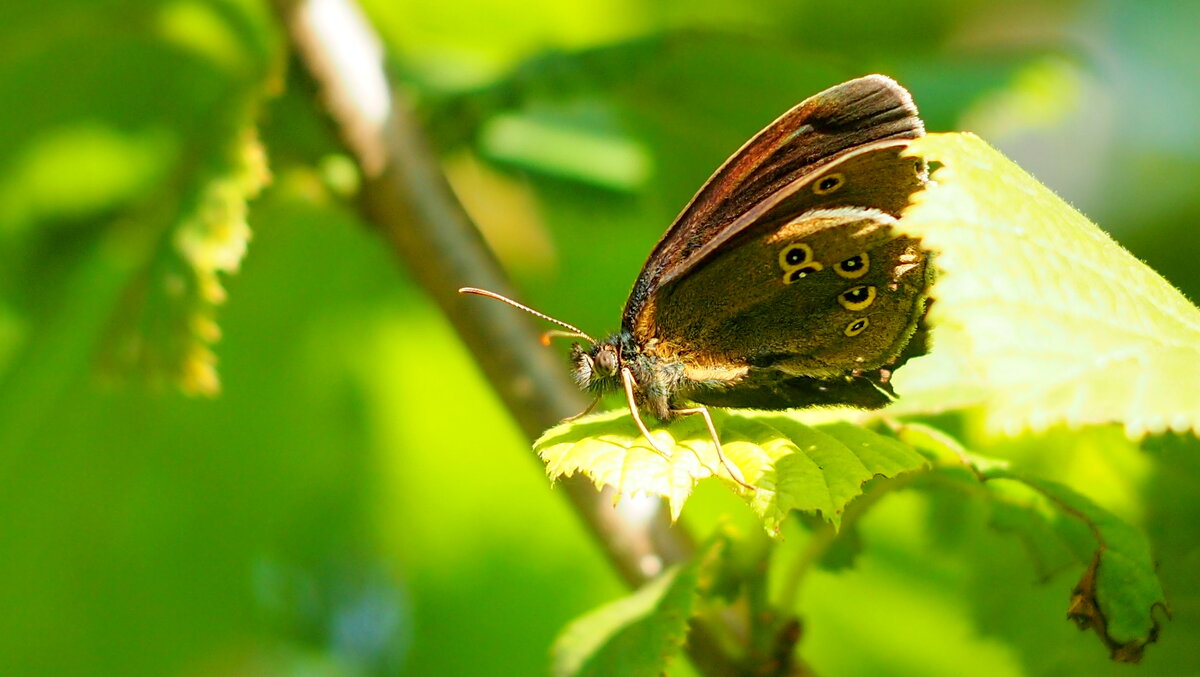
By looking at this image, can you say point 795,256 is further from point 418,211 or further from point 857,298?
point 418,211

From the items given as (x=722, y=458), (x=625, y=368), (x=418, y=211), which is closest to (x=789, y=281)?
(x=625, y=368)

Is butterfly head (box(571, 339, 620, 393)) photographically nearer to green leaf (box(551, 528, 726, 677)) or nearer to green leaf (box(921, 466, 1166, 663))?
green leaf (box(551, 528, 726, 677))

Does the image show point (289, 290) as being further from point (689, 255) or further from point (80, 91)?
point (689, 255)

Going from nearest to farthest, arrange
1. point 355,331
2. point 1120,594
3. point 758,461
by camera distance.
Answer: point 1120,594, point 758,461, point 355,331

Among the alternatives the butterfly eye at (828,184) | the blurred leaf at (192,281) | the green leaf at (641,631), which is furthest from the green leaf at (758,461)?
the blurred leaf at (192,281)

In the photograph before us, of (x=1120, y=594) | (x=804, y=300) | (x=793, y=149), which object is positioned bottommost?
(x=1120, y=594)

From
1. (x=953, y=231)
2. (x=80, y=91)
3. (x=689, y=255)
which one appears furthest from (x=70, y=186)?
(x=953, y=231)

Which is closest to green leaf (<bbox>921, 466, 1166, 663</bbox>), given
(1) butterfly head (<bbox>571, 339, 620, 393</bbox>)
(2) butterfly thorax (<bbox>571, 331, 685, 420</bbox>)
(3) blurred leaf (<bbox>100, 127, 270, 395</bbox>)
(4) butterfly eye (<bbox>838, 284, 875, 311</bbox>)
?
(4) butterfly eye (<bbox>838, 284, 875, 311</bbox>)
